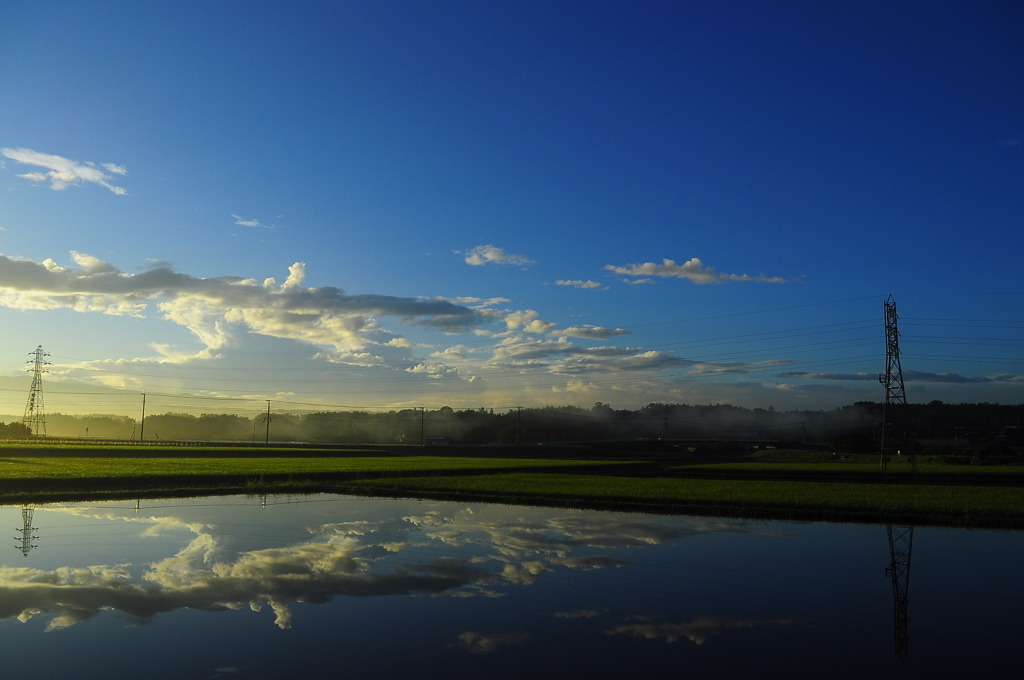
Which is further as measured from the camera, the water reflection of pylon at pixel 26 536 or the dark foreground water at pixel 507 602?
the water reflection of pylon at pixel 26 536

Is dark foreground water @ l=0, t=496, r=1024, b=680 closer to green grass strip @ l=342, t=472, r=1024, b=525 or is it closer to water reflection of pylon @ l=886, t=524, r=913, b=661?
water reflection of pylon @ l=886, t=524, r=913, b=661

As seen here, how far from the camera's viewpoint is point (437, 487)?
134ft

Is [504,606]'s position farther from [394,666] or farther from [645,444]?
[645,444]

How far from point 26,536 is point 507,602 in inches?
733

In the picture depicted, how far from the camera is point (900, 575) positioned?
1694 cm

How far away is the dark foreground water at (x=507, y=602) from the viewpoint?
10719 millimetres

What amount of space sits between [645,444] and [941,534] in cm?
11110

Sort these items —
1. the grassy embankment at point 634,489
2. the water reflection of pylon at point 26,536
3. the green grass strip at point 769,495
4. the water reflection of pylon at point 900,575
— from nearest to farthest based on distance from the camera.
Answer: the water reflection of pylon at point 900,575, the water reflection of pylon at point 26,536, the green grass strip at point 769,495, the grassy embankment at point 634,489

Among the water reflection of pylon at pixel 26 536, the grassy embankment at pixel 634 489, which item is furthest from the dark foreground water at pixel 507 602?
the grassy embankment at pixel 634 489

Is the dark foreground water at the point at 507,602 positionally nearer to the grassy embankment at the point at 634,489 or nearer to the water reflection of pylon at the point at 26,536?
the water reflection of pylon at the point at 26,536

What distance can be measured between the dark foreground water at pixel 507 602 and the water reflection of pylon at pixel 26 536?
0.22m

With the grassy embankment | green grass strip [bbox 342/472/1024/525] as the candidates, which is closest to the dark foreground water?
green grass strip [bbox 342/472/1024/525]

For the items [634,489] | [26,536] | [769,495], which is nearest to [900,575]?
[769,495]

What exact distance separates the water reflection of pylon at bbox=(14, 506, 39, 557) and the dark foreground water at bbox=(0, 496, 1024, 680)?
0.22 meters
